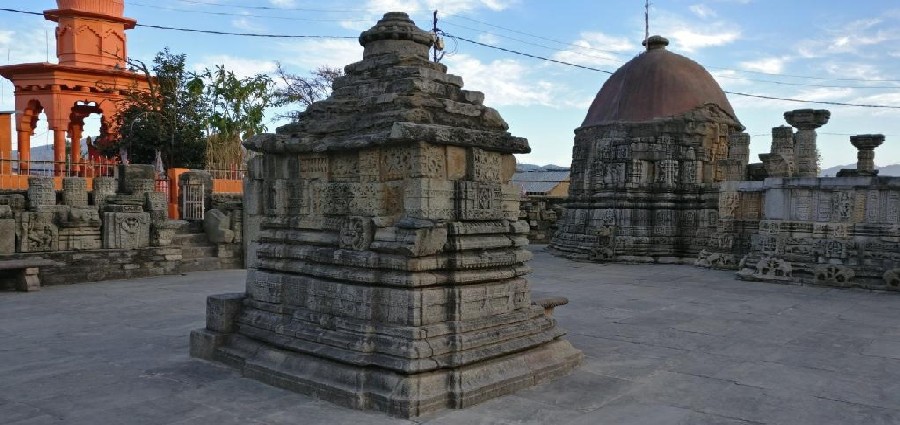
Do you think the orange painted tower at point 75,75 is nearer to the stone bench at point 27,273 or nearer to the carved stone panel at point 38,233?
the carved stone panel at point 38,233

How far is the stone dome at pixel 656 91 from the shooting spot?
15.7 meters

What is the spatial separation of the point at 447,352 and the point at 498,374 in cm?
42

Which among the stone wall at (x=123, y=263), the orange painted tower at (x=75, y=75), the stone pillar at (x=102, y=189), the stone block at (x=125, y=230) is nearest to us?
A: the stone wall at (x=123, y=263)

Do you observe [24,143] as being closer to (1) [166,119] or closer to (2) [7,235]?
(1) [166,119]

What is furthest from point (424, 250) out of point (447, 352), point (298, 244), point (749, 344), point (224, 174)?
point (224, 174)

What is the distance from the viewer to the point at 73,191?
35.9 feet

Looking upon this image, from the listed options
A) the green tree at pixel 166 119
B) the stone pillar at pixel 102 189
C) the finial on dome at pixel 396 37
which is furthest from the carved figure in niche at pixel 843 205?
the green tree at pixel 166 119

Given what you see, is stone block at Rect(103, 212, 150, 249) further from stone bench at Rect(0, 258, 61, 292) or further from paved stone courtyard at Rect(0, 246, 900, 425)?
paved stone courtyard at Rect(0, 246, 900, 425)

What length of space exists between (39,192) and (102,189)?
1015 millimetres

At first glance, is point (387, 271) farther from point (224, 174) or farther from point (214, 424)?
point (224, 174)

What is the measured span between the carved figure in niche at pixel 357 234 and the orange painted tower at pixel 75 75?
687 inches

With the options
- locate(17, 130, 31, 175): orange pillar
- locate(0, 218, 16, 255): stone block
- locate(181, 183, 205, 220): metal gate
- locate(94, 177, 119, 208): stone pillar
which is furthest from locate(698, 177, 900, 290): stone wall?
locate(17, 130, 31, 175): orange pillar

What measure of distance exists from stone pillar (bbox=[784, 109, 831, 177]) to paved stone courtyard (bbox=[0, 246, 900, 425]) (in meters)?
3.53

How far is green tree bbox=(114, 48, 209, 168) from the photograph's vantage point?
18406 mm
